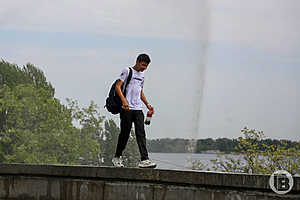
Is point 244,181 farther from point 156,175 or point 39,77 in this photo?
point 39,77

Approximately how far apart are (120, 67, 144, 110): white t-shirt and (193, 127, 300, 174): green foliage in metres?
27.6

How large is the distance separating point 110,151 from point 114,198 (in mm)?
68043

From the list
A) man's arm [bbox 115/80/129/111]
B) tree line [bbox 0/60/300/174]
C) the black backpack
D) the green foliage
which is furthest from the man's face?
tree line [bbox 0/60/300/174]

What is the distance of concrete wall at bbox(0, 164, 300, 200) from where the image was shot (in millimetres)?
8100

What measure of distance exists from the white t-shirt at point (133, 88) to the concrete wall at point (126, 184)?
1.24 m

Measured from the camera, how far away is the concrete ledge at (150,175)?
8.03 metres

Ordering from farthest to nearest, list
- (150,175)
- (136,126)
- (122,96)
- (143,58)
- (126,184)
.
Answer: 1. (136,126)
2. (143,58)
3. (122,96)
4. (126,184)
5. (150,175)

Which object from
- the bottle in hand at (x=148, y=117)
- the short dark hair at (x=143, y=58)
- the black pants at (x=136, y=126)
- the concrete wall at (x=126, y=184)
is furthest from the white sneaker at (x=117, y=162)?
the short dark hair at (x=143, y=58)

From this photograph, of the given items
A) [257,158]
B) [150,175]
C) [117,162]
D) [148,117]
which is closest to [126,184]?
[150,175]

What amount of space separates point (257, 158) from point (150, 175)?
31650mm

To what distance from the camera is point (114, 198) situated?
30.8 ft

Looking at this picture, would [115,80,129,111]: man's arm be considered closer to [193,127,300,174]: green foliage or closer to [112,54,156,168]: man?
[112,54,156,168]: man

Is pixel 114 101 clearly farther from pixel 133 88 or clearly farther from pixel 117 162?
pixel 117 162

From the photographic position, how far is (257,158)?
3969cm
